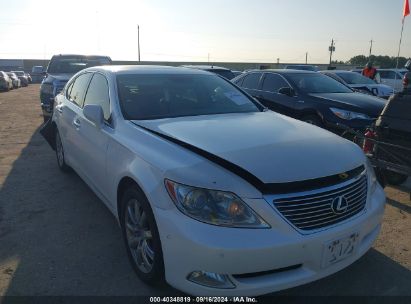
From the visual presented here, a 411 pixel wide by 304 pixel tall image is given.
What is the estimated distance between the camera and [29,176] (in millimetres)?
5648

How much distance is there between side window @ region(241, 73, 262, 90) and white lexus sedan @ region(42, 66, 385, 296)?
203 inches

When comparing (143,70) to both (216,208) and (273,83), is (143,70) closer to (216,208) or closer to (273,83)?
(216,208)

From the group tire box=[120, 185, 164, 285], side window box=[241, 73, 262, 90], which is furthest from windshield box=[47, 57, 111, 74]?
tire box=[120, 185, 164, 285]

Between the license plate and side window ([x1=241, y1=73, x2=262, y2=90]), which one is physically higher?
side window ([x1=241, y1=73, x2=262, y2=90])

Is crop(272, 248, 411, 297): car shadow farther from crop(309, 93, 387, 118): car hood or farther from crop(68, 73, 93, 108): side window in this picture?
crop(309, 93, 387, 118): car hood

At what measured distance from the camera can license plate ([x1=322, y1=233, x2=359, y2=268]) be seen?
2.44 metres

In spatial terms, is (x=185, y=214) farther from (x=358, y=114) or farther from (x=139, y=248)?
(x=358, y=114)

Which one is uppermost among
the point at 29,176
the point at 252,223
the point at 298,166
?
the point at 298,166

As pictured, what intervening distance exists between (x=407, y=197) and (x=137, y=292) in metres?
3.64

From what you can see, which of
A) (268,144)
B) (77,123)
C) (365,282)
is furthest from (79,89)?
(365,282)

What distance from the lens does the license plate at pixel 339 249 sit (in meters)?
2.44

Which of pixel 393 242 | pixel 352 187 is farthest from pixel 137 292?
pixel 393 242

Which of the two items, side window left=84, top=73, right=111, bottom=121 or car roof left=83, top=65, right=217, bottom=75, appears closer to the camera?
side window left=84, top=73, right=111, bottom=121

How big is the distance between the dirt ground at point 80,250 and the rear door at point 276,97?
2.81 m
